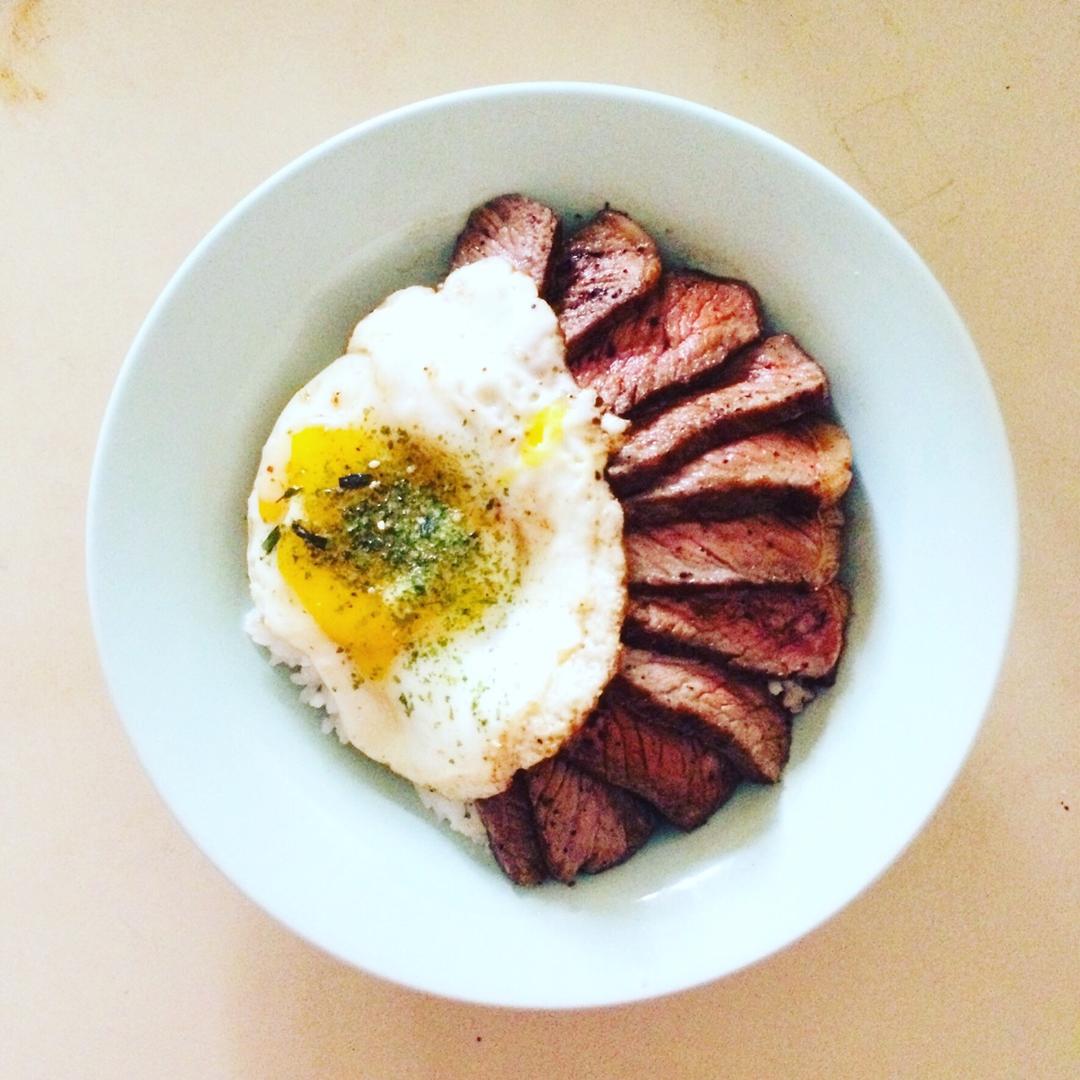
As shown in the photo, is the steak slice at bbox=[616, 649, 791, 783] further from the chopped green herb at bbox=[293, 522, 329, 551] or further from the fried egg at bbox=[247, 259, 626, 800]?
the chopped green herb at bbox=[293, 522, 329, 551]

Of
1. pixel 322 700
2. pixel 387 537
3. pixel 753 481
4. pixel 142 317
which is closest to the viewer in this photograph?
pixel 753 481

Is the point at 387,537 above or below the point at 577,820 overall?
above

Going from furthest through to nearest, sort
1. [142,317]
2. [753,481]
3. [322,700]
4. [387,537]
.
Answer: [142,317] < [322,700] < [387,537] < [753,481]

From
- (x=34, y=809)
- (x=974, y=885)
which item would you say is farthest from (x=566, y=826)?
(x=34, y=809)

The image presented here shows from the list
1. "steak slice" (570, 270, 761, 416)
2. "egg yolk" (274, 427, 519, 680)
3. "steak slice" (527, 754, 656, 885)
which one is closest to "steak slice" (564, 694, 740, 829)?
"steak slice" (527, 754, 656, 885)

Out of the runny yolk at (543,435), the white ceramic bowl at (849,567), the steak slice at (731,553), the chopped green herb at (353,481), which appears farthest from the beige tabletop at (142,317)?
the runny yolk at (543,435)

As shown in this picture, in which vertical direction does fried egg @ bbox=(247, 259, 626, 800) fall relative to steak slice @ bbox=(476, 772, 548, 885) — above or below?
above

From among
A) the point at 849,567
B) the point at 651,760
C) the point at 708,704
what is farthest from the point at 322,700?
the point at 849,567

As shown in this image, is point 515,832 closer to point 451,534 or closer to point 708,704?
point 708,704
